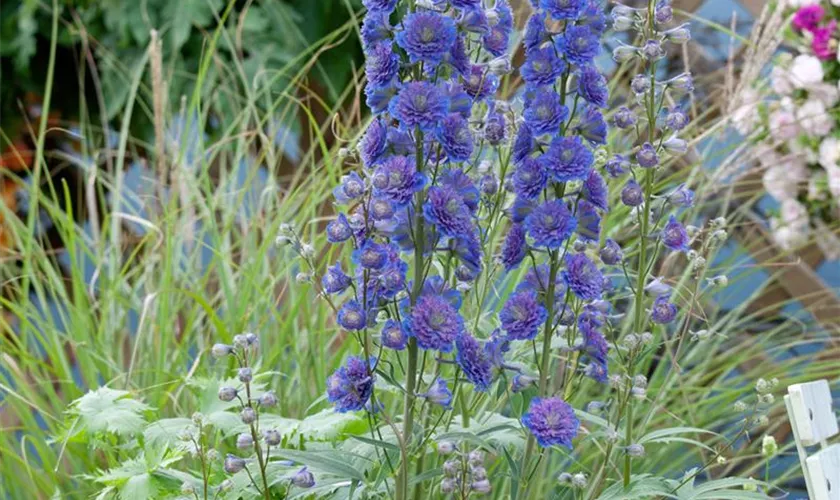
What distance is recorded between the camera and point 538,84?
89cm

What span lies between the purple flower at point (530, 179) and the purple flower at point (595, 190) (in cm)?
4

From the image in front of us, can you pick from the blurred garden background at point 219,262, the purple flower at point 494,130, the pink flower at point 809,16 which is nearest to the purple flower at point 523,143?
the purple flower at point 494,130

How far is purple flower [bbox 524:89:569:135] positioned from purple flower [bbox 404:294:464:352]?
0.50 feet

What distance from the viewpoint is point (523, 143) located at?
3.00 ft

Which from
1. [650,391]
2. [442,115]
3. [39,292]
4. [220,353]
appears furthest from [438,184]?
[39,292]

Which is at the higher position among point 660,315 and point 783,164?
point 660,315

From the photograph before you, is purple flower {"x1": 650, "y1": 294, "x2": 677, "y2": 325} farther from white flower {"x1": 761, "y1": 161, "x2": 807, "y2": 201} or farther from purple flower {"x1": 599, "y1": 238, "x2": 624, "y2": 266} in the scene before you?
white flower {"x1": 761, "y1": 161, "x2": 807, "y2": 201}

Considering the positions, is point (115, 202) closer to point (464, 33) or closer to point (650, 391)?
point (650, 391)

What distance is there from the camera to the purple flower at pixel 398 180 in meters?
0.84

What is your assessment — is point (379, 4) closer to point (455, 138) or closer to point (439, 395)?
point (455, 138)

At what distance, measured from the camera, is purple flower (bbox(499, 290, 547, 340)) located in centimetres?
89

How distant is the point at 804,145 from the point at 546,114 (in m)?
1.69

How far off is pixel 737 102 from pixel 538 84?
93 centimetres

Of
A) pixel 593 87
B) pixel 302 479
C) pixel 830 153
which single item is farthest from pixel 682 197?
pixel 830 153
